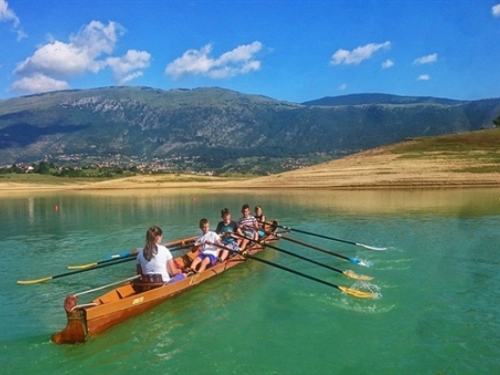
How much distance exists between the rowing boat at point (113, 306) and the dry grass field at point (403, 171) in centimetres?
5521

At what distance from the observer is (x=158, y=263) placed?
1365 cm

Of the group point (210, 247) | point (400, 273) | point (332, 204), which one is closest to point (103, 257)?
point (210, 247)

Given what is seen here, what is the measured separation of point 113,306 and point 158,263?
2.08 meters

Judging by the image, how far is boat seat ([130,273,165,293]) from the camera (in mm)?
13703

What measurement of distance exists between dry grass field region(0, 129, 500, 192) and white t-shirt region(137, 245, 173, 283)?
5535 centimetres

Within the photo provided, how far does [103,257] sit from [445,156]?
65563mm

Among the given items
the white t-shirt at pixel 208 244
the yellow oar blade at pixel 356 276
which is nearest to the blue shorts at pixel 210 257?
the white t-shirt at pixel 208 244

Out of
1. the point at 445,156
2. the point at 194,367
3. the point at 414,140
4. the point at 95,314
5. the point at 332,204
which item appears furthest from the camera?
the point at 414,140

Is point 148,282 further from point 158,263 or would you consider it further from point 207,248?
point 207,248

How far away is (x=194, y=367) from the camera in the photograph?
10227 mm

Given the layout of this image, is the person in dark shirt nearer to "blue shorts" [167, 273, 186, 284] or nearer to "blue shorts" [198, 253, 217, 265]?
"blue shorts" [198, 253, 217, 265]

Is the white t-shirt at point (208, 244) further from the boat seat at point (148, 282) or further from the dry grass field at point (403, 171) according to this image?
the dry grass field at point (403, 171)

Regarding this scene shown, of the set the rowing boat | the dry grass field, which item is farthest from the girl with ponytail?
the dry grass field

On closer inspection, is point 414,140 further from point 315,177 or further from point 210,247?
point 210,247
